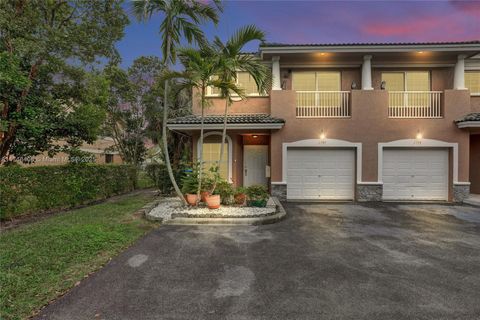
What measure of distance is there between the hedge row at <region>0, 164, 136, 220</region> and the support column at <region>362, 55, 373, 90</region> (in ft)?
42.6

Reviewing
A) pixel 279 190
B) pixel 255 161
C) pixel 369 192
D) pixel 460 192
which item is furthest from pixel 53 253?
pixel 460 192

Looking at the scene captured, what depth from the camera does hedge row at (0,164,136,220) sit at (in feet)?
25.1

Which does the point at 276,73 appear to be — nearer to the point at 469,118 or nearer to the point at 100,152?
the point at 469,118

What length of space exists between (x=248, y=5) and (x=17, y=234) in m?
11.6

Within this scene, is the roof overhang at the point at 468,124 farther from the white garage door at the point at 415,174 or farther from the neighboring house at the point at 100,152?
the neighboring house at the point at 100,152

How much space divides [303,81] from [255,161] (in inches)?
187

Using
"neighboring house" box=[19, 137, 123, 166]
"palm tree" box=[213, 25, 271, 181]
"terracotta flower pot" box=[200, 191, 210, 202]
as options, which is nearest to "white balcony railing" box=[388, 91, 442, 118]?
"palm tree" box=[213, 25, 271, 181]

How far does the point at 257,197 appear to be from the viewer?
9.15m

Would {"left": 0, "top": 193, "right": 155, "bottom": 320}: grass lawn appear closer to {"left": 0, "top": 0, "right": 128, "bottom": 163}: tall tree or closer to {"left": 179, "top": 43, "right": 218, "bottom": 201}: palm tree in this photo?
{"left": 0, "top": 0, "right": 128, "bottom": 163}: tall tree

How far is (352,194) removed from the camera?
11758 mm

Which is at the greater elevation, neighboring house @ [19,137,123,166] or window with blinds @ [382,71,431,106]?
window with blinds @ [382,71,431,106]

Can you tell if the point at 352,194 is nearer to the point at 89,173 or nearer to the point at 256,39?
the point at 256,39

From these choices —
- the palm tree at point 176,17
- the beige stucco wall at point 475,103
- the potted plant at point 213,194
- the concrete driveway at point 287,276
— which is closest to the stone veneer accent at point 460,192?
the beige stucco wall at point 475,103

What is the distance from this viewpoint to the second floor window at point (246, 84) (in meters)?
13.0
